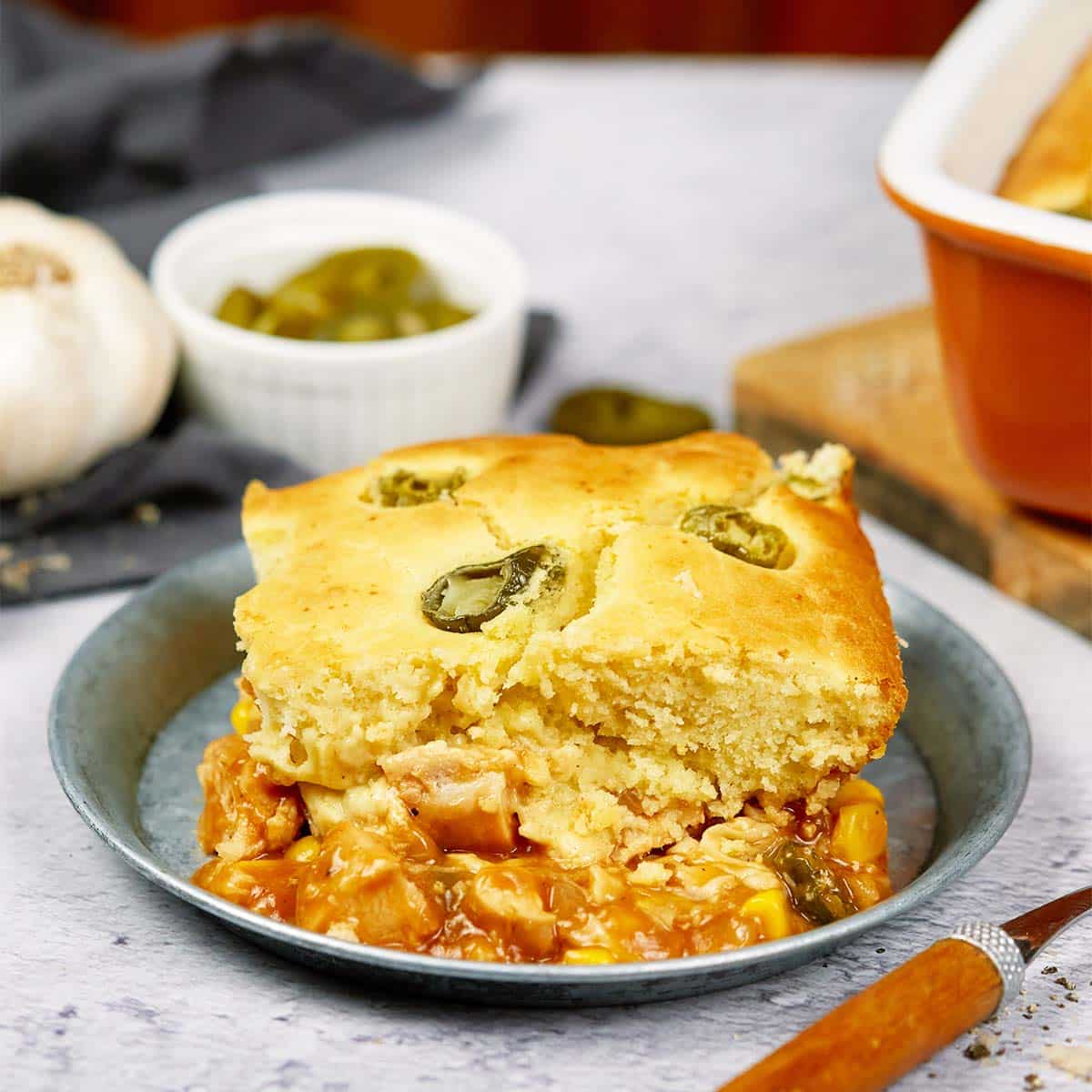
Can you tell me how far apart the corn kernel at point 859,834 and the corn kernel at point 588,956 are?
1.37 feet

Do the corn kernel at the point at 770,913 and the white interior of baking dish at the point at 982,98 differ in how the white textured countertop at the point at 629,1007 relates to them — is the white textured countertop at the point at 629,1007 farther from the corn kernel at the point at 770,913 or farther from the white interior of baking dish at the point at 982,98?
the white interior of baking dish at the point at 982,98

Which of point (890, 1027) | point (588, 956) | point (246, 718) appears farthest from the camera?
point (246, 718)

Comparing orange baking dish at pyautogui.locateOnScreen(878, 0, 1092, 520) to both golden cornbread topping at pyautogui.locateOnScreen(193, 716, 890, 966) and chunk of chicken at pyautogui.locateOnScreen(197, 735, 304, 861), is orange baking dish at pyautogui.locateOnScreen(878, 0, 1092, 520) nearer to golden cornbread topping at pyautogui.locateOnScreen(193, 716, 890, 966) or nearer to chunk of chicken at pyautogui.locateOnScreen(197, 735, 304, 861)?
golden cornbread topping at pyautogui.locateOnScreen(193, 716, 890, 966)

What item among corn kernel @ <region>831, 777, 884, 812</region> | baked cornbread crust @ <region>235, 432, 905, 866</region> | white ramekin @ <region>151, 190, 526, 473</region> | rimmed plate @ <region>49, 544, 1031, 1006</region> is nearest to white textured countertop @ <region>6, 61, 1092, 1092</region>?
rimmed plate @ <region>49, 544, 1031, 1006</region>

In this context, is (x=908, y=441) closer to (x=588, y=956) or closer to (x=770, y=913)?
(x=770, y=913)

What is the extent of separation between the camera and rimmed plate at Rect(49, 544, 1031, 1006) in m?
1.86

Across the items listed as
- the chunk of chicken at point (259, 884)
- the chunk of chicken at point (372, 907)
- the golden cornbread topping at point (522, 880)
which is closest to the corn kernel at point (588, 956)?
the golden cornbread topping at point (522, 880)

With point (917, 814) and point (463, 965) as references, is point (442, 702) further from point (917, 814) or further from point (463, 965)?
point (917, 814)

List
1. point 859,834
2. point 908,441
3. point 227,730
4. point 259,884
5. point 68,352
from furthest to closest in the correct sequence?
point 908,441 → point 68,352 → point 227,730 → point 859,834 → point 259,884

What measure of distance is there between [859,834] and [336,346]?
1.70 m

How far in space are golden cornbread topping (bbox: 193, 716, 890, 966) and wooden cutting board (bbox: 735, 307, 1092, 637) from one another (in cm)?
105

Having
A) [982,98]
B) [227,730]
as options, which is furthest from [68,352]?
[982,98]

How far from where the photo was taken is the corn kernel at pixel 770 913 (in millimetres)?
2047

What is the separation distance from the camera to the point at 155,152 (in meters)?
4.62
